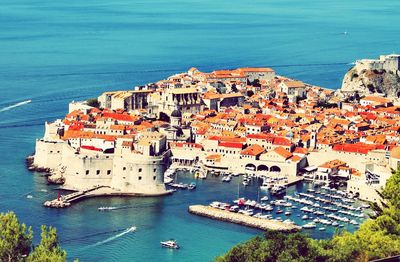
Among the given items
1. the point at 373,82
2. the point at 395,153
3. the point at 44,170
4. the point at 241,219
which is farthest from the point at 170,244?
the point at 373,82

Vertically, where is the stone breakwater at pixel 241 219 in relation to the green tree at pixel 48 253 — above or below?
below

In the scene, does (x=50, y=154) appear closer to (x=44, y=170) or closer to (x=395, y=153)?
(x=44, y=170)

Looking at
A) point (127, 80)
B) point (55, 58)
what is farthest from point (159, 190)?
point (55, 58)

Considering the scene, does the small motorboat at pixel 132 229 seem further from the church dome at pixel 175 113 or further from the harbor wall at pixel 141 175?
the church dome at pixel 175 113

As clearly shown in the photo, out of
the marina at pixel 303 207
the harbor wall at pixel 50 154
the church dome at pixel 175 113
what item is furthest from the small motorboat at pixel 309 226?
the church dome at pixel 175 113

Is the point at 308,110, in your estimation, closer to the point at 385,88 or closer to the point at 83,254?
the point at 385,88

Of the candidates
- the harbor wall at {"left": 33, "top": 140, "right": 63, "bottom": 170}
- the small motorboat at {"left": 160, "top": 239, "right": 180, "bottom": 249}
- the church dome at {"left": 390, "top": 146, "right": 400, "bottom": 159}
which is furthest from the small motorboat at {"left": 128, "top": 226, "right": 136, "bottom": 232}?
the church dome at {"left": 390, "top": 146, "right": 400, "bottom": 159}
